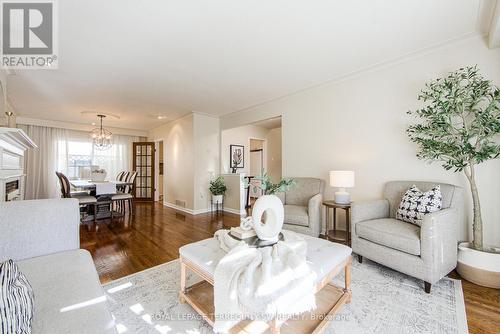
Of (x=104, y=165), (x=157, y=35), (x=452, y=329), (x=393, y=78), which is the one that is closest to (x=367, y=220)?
(x=452, y=329)

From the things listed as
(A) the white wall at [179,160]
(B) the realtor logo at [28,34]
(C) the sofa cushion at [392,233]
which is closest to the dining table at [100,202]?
(A) the white wall at [179,160]

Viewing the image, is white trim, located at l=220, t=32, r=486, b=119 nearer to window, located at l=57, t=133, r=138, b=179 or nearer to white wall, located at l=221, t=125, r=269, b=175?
white wall, located at l=221, t=125, r=269, b=175

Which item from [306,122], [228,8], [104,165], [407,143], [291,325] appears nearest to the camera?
[291,325]

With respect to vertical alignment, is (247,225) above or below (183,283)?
above

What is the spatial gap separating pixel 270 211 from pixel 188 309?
948mm

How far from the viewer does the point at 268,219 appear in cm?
156

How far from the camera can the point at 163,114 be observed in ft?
16.8

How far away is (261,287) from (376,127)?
2604 mm

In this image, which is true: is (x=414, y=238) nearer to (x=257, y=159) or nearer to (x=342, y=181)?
(x=342, y=181)

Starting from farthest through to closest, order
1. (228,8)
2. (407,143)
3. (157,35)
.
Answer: (407,143) → (157,35) → (228,8)

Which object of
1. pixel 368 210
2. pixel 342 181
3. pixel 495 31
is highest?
pixel 495 31

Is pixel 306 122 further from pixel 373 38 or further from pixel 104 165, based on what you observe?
pixel 104 165

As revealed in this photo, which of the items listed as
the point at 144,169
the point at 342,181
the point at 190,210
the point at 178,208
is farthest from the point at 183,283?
the point at 144,169

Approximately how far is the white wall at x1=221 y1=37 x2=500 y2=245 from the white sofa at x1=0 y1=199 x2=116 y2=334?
9.92ft
